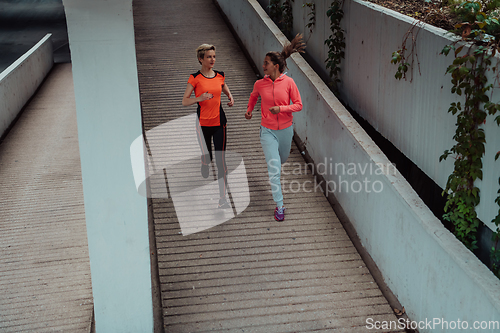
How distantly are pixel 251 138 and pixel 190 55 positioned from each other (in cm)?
446

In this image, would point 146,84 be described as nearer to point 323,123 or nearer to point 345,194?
point 323,123

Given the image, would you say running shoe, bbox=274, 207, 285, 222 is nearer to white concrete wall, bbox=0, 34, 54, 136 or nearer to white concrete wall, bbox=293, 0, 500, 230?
white concrete wall, bbox=293, 0, 500, 230

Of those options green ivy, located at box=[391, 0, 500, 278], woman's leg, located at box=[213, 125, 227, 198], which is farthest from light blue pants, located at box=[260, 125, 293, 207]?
green ivy, located at box=[391, 0, 500, 278]

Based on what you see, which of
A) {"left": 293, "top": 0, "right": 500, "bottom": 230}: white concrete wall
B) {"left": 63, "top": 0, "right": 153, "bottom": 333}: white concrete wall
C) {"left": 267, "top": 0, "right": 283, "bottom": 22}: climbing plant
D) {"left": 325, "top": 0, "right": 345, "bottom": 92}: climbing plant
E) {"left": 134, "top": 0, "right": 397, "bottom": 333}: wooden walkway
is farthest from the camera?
{"left": 267, "top": 0, "right": 283, "bottom": 22}: climbing plant

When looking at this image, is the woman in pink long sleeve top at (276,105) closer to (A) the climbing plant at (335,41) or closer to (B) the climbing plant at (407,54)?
(B) the climbing plant at (407,54)

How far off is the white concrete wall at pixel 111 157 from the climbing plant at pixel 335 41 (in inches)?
176

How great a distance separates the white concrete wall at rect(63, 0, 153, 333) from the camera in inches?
138

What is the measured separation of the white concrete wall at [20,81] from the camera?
11211mm

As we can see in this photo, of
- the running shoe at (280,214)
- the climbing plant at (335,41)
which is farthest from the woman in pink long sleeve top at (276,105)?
the climbing plant at (335,41)

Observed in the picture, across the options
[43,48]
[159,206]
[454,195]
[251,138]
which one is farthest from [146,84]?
[43,48]

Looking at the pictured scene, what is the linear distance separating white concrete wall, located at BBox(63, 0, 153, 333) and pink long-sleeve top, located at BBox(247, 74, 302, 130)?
2.02 meters

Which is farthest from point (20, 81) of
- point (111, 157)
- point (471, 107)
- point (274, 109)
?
point (471, 107)

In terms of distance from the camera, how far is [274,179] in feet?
18.2

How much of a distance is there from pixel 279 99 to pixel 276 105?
0.08 m
